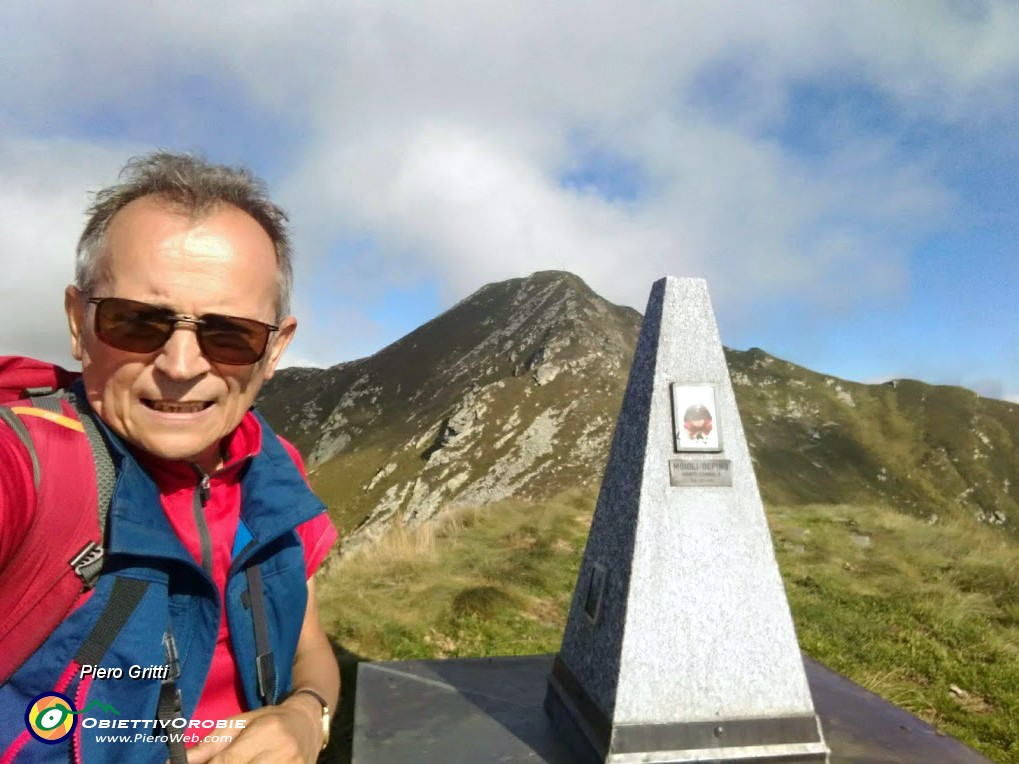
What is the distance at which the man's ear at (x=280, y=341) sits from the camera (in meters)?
2.33

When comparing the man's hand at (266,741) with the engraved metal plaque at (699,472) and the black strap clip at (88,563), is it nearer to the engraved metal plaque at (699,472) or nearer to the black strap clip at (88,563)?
the black strap clip at (88,563)

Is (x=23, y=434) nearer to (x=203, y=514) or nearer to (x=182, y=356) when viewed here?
Result: (x=182, y=356)

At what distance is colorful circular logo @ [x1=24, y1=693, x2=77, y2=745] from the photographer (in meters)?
1.63

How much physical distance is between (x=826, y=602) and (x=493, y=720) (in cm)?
631

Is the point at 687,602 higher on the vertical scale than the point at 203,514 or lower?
lower

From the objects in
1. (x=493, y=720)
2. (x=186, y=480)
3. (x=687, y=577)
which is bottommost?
(x=493, y=720)

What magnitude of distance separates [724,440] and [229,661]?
257cm

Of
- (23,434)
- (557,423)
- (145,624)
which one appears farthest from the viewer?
(557,423)

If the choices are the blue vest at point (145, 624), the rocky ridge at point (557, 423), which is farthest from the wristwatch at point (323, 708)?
the rocky ridge at point (557, 423)

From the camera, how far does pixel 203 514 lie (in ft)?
6.84

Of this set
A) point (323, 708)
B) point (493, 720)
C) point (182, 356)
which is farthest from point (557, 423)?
point (182, 356)

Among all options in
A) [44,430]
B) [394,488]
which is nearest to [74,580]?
[44,430]

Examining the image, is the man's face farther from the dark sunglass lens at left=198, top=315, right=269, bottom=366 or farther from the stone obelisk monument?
the stone obelisk monument

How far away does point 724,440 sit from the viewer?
3.44m
